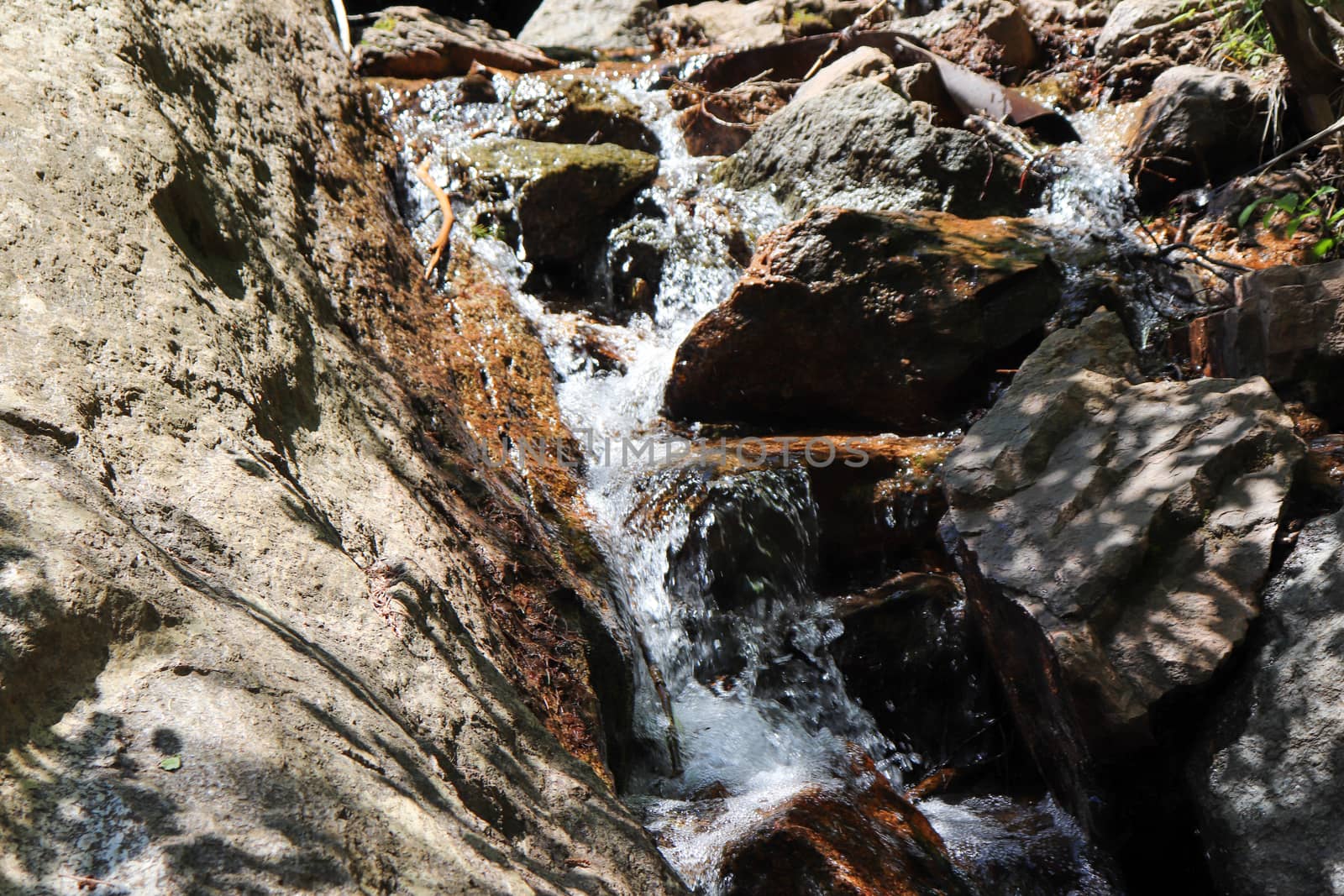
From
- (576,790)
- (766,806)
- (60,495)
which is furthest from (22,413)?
(766,806)

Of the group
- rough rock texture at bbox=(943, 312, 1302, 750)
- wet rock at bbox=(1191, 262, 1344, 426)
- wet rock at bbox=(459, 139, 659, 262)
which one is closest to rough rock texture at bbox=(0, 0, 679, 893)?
rough rock texture at bbox=(943, 312, 1302, 750)

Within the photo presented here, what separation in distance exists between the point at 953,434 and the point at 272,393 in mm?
3640

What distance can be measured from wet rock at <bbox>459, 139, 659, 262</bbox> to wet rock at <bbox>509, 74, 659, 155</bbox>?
0.90 m

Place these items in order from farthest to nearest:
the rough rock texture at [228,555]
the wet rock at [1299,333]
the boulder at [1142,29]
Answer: the boulder at [1142,29] → the wet rock at [1299,333] → the rough rock texture at [228,555]

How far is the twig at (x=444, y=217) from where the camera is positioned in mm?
5855

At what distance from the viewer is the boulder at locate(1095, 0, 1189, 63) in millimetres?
8203

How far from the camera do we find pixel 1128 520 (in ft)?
10.3

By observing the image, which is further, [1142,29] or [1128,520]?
[1142,29]

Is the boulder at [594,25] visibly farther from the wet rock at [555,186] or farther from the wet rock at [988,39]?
the wet rock at [555,186]

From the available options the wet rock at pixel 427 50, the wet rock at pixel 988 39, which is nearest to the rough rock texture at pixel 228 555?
the wet rock at pixel 427 50

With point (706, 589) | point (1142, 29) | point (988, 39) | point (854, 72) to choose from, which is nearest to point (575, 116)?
point (854, 72)

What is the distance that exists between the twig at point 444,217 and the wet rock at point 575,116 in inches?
53.5

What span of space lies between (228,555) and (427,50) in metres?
8.29

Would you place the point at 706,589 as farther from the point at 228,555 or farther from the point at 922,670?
the point at 228,555
